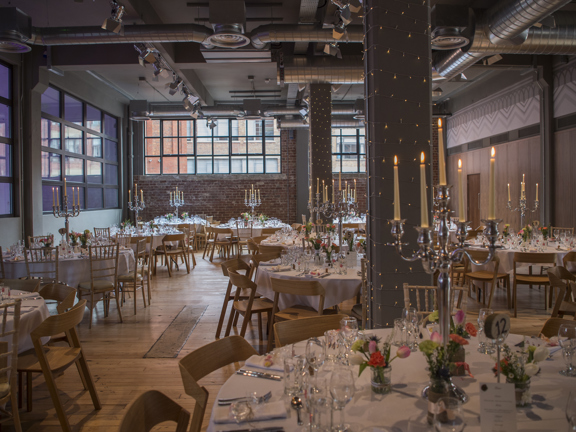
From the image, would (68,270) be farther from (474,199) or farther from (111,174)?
(474,199)

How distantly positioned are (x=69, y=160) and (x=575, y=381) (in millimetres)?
11782

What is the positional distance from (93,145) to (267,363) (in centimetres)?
1216

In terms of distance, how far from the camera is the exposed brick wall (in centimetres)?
1523

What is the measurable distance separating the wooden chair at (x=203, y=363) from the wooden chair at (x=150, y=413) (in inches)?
2.4

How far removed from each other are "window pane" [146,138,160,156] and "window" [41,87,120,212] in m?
1.33

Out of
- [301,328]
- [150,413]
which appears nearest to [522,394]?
[301,328]

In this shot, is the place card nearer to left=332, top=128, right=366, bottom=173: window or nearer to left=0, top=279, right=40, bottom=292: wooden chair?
left=0, top=279, right=40, bottom=292: wooden chair

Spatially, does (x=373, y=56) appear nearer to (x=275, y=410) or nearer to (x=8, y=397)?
(x=275, y=410)

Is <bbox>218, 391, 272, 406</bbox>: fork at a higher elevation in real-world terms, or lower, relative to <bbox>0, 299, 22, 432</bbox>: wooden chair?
higher

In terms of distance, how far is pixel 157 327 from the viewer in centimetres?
558

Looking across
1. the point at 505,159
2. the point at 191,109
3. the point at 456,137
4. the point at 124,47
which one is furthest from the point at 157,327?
the point at 456,137

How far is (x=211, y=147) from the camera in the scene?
15508 millimetres

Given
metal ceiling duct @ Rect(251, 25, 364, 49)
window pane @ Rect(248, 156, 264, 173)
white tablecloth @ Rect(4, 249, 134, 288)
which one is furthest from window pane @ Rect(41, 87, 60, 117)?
window pane @ Rect(248, 156, 264, 173)

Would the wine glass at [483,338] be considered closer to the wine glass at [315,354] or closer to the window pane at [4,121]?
the wine glass at [315,354]
